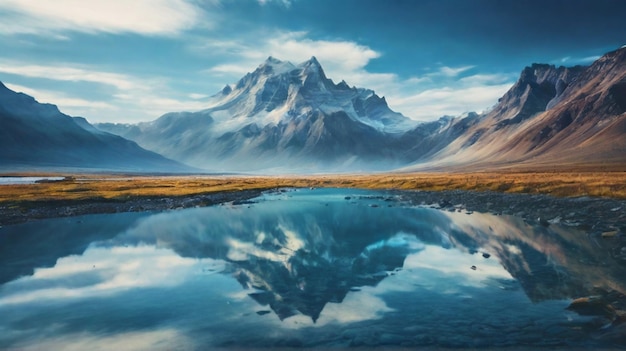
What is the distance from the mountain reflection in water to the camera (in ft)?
49.1

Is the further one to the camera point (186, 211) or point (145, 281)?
point (186, 211)

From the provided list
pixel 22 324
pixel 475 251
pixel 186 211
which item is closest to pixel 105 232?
pixel 186 211

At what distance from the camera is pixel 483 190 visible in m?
74.9

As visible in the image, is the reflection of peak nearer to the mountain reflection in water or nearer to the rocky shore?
the mountain reflection in water

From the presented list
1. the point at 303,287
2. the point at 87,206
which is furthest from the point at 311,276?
the point at 87,206

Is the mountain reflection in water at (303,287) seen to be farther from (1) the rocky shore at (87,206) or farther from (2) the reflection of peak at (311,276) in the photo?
(1) the rocky shore at (87,206)

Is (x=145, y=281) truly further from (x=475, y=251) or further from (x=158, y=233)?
(x=475, y=251)

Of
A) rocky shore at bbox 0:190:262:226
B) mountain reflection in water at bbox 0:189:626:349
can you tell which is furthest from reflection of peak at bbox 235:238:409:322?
rocky shore at bbox 0:190:262:226

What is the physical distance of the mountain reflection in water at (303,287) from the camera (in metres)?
15.0

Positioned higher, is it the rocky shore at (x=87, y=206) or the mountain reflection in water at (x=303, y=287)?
the rocky shore at (x=87, y=206)

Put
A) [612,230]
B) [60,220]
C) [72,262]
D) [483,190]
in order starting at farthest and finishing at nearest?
[483,190]
[60,220]
[612,230]
[72,262]

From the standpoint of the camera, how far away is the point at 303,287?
21.4m

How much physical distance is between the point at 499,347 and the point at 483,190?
6589 cm

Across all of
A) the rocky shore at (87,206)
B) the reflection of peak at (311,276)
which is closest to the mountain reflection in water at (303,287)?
the reflection of peak at (311,276)
